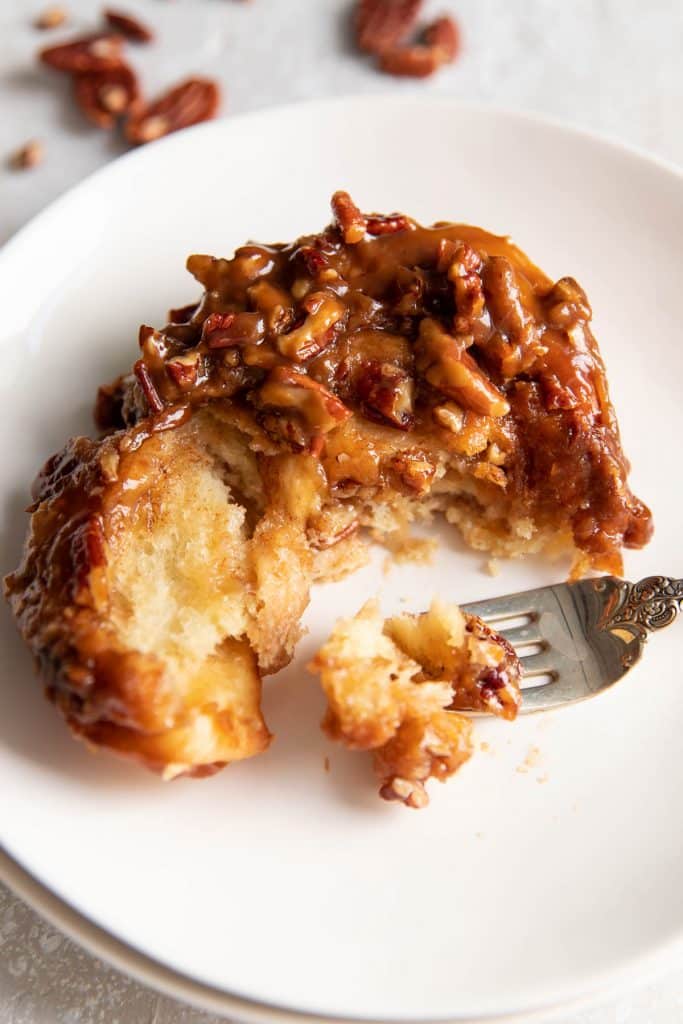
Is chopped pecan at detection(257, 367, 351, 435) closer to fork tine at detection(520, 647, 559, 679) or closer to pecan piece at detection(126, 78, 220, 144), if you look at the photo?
fork tine at detection(520, 647, 559, 679)

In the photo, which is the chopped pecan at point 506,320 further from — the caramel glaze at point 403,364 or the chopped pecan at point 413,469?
the chopped pecan at point 413,469

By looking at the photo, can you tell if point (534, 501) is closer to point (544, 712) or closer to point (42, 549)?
point (544, 712)

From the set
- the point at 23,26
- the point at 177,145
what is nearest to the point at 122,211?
the point at 177,145

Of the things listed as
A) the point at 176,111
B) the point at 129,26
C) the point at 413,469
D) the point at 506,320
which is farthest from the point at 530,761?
the point at 129,26

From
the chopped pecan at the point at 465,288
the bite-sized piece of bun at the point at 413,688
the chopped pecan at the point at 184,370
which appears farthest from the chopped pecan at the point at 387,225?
the bite-sized piece of bun at the point at 413,688

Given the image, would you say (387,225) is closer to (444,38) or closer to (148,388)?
(148,388)

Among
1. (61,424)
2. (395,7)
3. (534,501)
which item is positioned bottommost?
(534,501)
